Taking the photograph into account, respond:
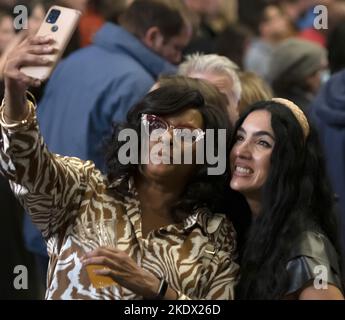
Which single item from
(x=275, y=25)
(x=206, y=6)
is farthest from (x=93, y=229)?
(x=275, y=25)

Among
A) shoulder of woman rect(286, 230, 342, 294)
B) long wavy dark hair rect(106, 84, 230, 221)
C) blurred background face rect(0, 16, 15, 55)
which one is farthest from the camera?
blurred background face rect(0, 16, 15, 55)

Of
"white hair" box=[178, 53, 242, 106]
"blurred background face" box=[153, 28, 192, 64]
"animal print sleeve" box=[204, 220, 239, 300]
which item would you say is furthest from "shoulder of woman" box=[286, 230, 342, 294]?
"blurred background face" box=[153, 28, 192, 64]

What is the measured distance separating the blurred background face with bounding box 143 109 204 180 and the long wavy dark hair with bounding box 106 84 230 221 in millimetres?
16

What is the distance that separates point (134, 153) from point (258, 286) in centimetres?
48

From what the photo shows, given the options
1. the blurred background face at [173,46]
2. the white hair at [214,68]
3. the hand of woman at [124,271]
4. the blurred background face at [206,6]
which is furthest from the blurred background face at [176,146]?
the blurred background face at [206,6]

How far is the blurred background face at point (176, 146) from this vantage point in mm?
3219

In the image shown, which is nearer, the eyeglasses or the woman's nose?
the eyeglasses

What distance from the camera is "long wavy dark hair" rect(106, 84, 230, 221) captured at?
10.7 ft

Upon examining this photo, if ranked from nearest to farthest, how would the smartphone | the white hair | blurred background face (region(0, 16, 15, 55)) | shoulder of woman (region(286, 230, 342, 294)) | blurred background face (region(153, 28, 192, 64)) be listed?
the smartphone
shoulder of woman (region(286, 230, 342, 294))
the white hair
blurred background face (region(153, 28, 192, 64))
blurred background face (region(0, 16, 15, 55))

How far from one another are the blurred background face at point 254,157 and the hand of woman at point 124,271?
1.56 feet

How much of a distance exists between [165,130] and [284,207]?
14.9 inches

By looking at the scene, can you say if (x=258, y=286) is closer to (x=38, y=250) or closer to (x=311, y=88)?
(x=38, y=250)

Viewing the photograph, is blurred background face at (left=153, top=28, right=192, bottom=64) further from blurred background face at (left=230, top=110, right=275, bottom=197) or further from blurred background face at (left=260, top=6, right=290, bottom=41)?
blurred background face at (left=260, top=6, right=290, bottom=41)
